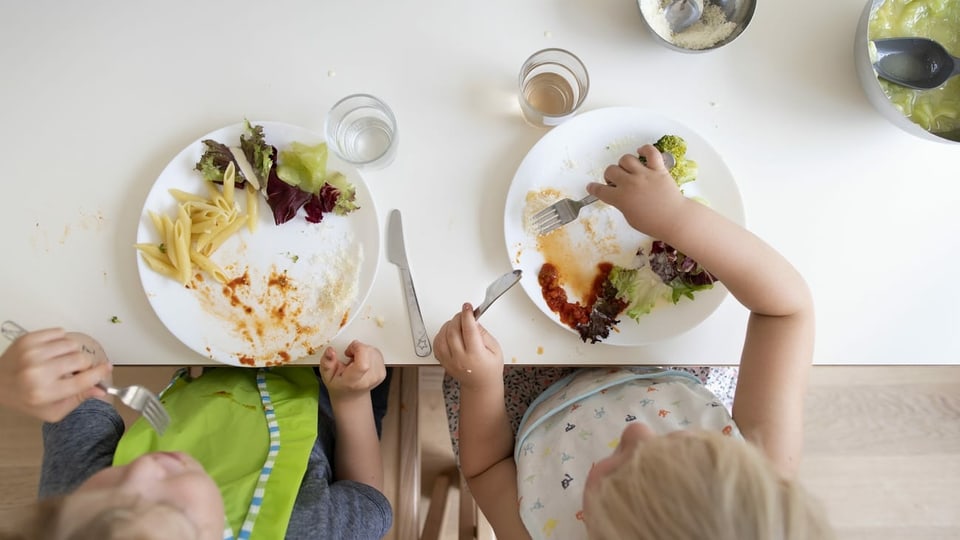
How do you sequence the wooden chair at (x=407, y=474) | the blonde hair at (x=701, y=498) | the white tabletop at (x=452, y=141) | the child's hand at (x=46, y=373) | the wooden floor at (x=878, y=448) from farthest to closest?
1. the wooden floor at (x=878, y=448)
2. the wooden chair at (x=407, y=474)
3. the white tabletop at (x=452, y=141)
4. the child's hand at (x=46, y=373)
5. the blonde hair at (x=701, y=498)

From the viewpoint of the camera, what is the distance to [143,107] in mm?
829

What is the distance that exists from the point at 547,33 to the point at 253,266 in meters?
0.53

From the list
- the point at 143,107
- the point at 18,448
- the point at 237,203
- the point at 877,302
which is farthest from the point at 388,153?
the point at 18,448

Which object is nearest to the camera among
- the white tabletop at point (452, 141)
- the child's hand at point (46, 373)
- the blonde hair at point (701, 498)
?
the blonde hair at point (701, 498)

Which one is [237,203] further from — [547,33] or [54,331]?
[547,33]

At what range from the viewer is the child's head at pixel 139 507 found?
0.56m

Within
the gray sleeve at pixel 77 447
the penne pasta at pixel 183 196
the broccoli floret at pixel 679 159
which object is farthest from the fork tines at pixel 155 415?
the broccoli floret at pixel 679 159

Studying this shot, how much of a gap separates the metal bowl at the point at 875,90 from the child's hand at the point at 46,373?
1.08 m

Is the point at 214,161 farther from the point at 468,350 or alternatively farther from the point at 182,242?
Result: the point at 468,350

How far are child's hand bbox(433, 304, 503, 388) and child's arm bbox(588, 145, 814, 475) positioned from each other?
238 millimetres

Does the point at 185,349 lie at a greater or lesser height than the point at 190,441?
greater

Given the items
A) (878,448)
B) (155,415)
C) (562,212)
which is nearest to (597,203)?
(562,212)

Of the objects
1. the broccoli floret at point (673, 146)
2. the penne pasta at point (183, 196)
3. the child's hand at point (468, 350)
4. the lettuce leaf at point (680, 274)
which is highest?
the broccoli floret at point (673, 146)

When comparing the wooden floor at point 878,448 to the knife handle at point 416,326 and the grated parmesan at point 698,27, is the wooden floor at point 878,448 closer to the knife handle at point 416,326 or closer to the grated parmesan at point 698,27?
the knife handle at point 416,326
